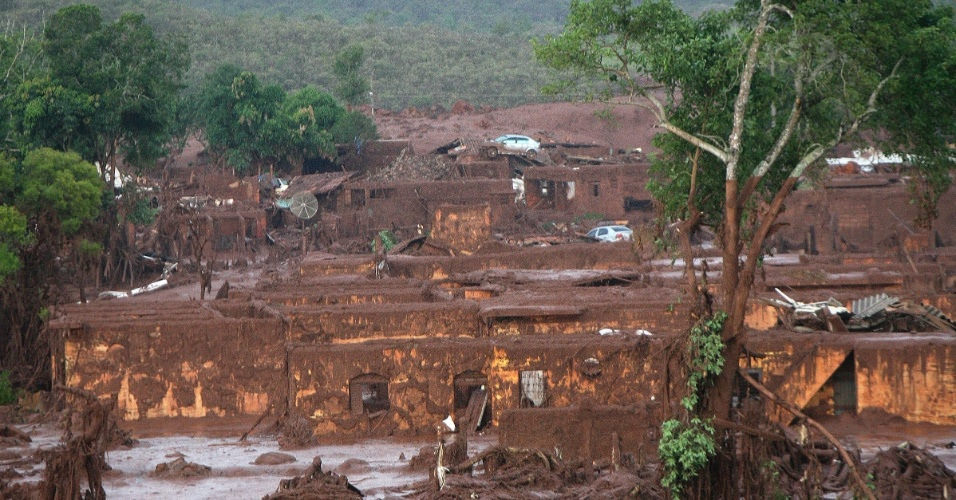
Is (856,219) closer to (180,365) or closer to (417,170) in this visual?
(417,170)

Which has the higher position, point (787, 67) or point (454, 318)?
point (787, 67)

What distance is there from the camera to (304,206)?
4844 cm

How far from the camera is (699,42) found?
16953 mm

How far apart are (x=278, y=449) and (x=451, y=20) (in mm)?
99889

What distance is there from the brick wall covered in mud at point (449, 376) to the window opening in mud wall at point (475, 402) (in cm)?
4

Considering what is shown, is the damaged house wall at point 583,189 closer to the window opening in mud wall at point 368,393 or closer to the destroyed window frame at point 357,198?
the destroyed window frame at point 357,198

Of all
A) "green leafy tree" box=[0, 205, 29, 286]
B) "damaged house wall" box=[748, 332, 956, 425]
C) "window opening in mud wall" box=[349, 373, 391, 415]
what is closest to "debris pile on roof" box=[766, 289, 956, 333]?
"damaged house wall" box=[748, 332, 956, 425]

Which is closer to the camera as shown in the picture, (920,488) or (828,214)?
(920,488)

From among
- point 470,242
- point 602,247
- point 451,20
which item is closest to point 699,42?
point 602,247

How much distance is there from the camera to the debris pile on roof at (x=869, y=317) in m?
22.2

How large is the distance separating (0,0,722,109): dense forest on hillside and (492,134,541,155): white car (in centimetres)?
2124

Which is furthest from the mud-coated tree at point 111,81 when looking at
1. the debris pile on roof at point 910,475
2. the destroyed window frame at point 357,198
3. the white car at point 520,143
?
the debris pile on roof at point 910,475

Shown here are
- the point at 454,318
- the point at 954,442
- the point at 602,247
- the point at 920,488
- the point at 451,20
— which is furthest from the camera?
the point at 451,20

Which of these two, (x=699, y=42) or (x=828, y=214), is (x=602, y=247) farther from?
(x=699, y=42)
